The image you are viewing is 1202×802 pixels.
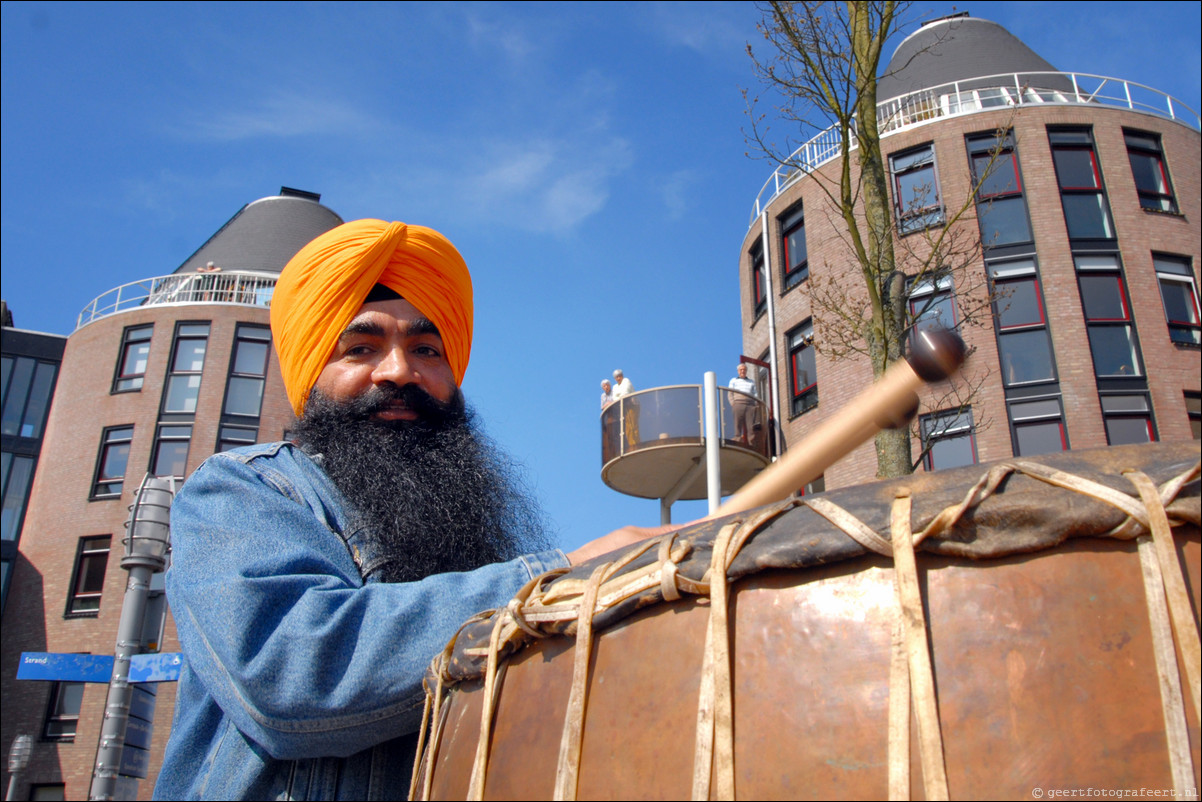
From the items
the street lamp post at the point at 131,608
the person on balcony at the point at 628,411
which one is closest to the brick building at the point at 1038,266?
the person on balcony at the point at 628,411

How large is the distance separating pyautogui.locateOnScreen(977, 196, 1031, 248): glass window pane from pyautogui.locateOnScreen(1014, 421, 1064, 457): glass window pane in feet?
10.8

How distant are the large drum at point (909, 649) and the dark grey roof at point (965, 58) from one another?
20.9m

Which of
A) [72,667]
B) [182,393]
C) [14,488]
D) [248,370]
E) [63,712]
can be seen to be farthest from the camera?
[14,488]

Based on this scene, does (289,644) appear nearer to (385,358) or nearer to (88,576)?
(385,358)

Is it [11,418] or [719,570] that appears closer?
→ [719,570]

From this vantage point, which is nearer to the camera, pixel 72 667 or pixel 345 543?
pixel 345 543

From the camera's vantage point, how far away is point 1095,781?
781 millimetres

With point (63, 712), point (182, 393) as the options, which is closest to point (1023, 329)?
point (182, 393)

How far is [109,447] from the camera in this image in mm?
22344

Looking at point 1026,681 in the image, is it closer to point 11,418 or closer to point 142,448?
point 142,448

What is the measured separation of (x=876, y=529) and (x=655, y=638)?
0.28 m

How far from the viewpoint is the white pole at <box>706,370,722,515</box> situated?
1335 cm

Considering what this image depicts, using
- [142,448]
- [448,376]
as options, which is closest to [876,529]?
[448,376]

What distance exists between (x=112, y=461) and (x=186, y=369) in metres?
2.76
